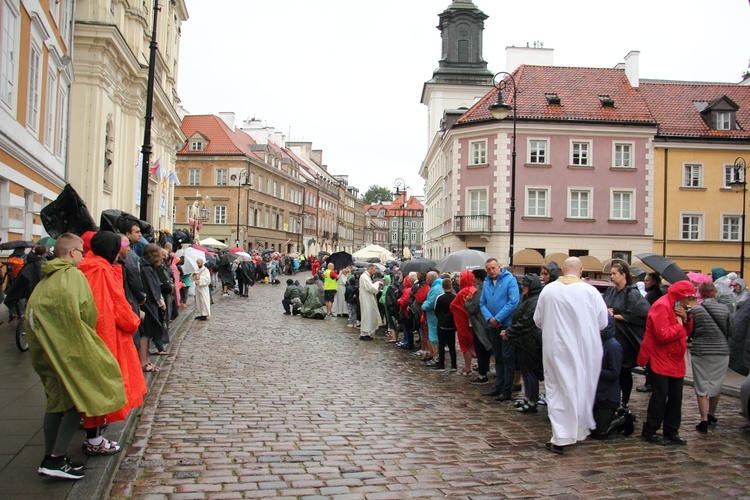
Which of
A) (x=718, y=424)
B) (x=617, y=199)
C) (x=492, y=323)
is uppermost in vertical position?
(x=617, y=199)

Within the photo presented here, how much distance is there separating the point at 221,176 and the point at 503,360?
59.4 meters

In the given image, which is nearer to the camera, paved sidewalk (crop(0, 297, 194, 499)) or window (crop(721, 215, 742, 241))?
paved sidewalk (crop(0, 297, 194, 499))

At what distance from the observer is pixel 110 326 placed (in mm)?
5418

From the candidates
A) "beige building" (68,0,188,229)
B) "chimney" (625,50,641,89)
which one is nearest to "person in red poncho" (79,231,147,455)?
"beige building" (68,0,188,229)

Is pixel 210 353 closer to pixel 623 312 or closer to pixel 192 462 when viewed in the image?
pixel 192 462

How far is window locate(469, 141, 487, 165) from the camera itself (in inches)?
1578

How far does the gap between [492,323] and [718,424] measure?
3065mm

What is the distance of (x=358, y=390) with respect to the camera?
957cm

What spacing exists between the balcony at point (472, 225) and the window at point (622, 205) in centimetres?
759

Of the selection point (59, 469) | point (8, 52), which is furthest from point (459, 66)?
point (59, 469)

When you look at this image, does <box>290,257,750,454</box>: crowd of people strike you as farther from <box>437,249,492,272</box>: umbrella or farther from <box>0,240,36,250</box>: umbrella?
<box>0,240,36,250</box>: umbrella

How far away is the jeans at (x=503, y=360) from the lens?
9242 mm

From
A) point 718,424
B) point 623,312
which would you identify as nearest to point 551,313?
point 623,312

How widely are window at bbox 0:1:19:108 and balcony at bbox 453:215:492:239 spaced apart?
28805 mm
